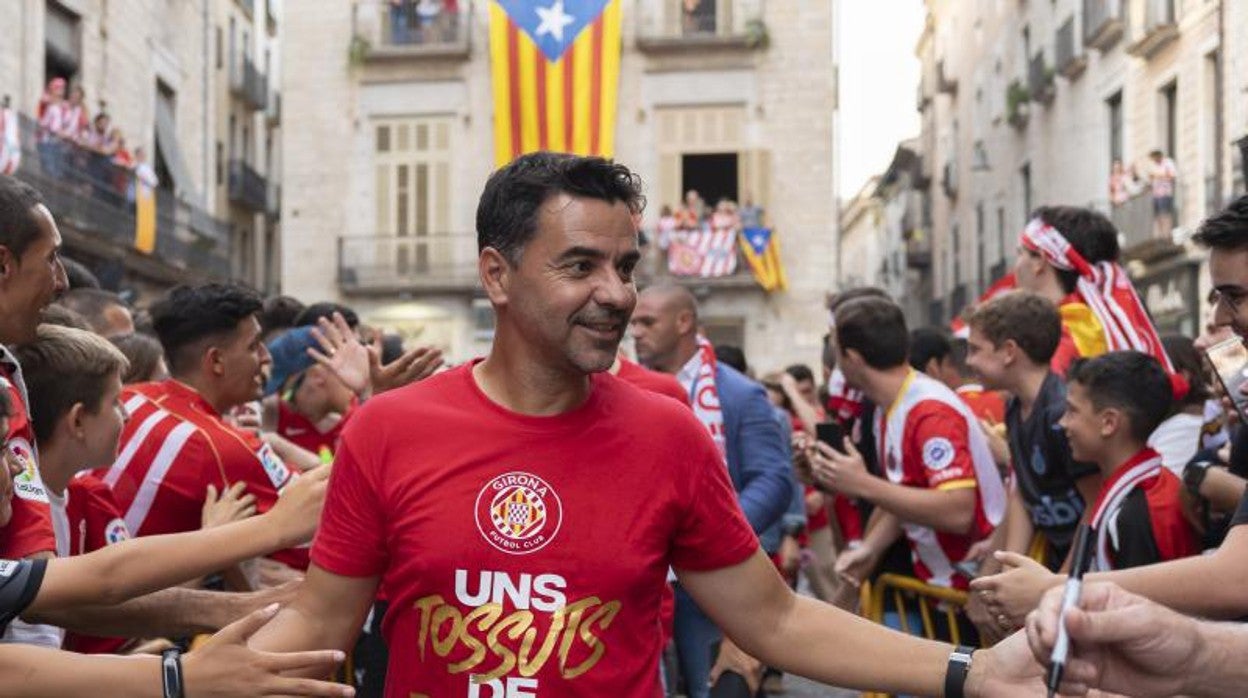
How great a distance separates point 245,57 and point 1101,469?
36.2 meters

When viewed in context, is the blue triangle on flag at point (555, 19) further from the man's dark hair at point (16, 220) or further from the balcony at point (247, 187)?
the balcony at point (247, 187)

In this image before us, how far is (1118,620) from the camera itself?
289 centimetres

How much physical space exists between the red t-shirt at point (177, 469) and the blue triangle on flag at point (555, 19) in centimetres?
1412

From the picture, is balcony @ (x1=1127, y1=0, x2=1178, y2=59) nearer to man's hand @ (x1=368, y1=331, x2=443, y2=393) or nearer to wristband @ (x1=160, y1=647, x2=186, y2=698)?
man's hand @ (x1=368, y1=331, x2=443, y2=393)

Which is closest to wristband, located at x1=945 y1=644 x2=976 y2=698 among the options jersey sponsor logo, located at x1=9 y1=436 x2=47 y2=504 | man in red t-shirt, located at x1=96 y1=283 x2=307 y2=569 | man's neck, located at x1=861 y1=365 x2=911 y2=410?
jersey sponsor logo, located at x1=9 y1=436 x2=47 y2=504

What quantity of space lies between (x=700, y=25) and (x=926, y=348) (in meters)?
22.9

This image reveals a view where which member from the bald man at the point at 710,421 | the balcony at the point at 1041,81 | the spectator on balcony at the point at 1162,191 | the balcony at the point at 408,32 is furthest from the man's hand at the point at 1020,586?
the balcony at the point at 408,32

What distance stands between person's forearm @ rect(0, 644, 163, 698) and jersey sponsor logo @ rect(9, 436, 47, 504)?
0.55 m

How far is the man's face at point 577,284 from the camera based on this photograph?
3.31m

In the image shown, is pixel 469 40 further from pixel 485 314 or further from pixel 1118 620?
pixel 1118 620

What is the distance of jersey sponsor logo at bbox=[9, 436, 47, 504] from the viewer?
3.61 meters

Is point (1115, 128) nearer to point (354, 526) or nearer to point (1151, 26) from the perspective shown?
point (1151, 26)

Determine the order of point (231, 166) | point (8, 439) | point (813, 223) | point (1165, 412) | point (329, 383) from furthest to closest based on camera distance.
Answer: point (231, 166) → point (813, 223) → point (329, 383) → point (1165, 412) → point (8, 439)

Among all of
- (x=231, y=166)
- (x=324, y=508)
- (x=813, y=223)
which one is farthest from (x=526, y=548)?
(x=231, y=166)
